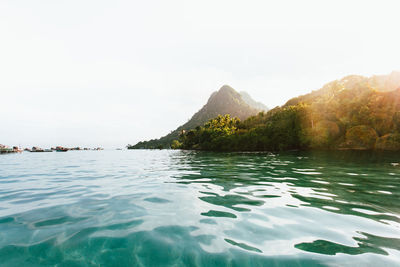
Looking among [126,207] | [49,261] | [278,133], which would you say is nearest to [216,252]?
[49,261]

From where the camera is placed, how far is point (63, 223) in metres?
4.61

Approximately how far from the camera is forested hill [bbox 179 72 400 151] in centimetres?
4578

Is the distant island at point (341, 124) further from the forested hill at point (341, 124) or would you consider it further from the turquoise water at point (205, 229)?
the turquoise water at point (205, 229)

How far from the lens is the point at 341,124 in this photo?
5262 cm

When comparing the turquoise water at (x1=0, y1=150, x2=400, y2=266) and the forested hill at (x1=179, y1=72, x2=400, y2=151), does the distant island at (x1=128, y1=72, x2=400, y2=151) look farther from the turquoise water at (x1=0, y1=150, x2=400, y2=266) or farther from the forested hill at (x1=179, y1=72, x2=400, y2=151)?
the turquoise water at (x1=0, y1=150, x2=400, y2=266)

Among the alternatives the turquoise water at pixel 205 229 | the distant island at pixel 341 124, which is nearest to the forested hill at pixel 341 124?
the distant island at pixel 341 124

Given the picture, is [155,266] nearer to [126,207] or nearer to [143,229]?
[143,229]

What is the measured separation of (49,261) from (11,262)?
0.61m

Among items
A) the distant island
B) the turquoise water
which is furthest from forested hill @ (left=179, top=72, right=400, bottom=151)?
the turquoise water

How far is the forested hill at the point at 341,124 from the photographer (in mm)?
45781

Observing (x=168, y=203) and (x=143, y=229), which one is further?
(x=168, y=203)

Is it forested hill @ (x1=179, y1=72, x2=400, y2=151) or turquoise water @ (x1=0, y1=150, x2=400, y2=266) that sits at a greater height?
forested hill @ (x1=179, y1=72, x2=400, y2=151)

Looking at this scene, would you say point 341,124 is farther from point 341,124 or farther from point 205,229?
point 205,229

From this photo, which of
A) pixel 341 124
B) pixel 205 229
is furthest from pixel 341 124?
pixel 205 229
